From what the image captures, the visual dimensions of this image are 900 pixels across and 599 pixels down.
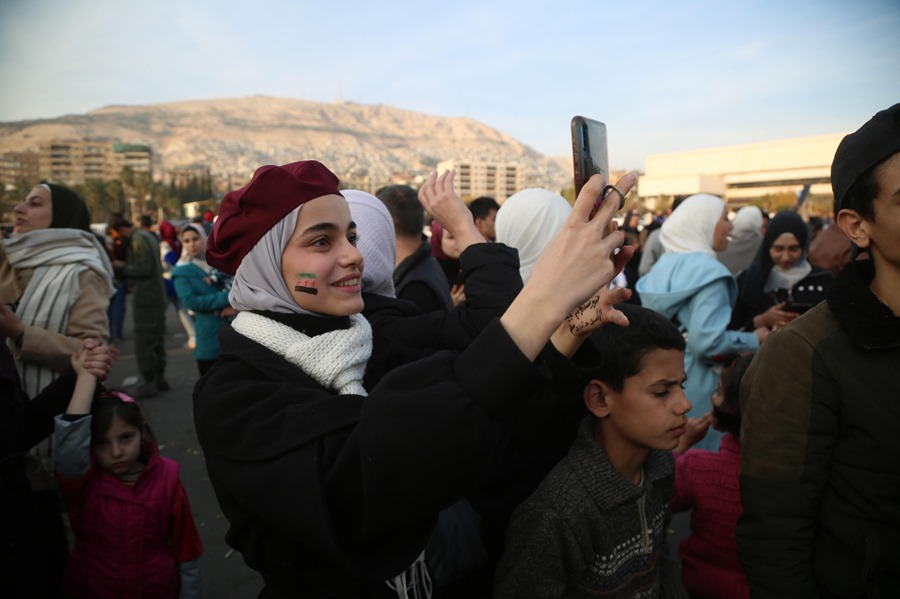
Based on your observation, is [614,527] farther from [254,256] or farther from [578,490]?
[254,256]

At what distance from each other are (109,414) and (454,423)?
2.40m

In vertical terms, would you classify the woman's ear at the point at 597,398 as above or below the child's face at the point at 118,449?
above

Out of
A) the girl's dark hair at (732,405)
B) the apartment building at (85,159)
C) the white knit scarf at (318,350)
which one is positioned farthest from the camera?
the apartment building at (85,159)

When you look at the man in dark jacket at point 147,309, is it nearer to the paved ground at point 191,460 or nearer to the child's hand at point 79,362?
the paved ground at point 191,460

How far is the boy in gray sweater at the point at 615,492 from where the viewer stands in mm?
1646

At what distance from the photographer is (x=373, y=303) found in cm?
206

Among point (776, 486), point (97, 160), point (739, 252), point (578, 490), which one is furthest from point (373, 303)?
point (97, 160)

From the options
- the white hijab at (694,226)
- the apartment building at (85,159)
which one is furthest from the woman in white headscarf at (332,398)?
the apartment building at (85,159)

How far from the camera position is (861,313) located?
58.2 inches

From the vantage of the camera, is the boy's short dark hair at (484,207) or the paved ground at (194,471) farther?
the boy's short dark hair at (484,207)

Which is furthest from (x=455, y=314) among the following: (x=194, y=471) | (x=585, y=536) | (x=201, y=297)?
(x=201, y=297)

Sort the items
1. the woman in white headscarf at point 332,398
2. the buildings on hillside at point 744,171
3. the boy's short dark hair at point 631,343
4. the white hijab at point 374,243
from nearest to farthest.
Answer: the woman in white headscarf at point 332,398 < the boy's short dark hair at point 631,343 < the white hijab at point 374,243 < the buildings on hillside at point 744,171

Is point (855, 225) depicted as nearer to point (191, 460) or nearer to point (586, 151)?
point (586, 151)

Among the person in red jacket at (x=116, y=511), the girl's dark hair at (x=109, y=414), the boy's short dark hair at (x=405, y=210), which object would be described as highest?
the boy's short dark hair at (x=405, y=210)
